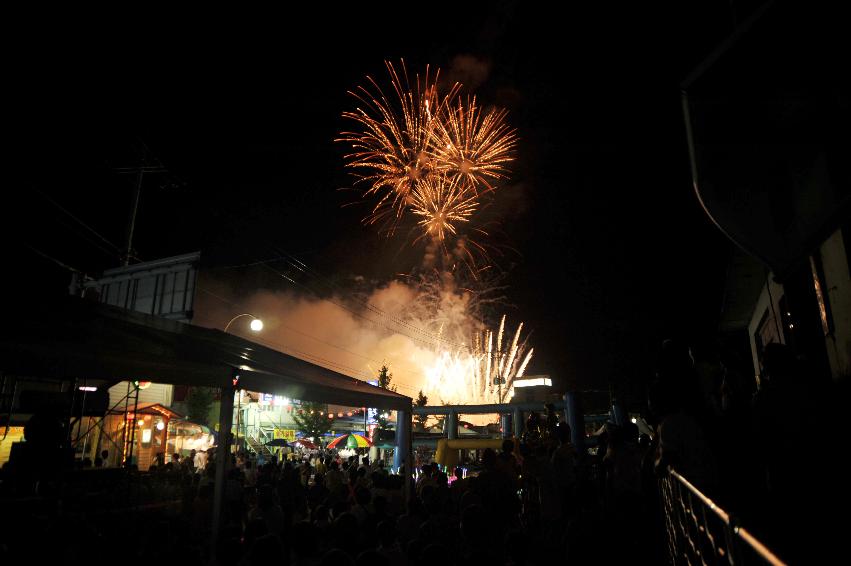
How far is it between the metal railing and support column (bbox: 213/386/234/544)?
205 inches

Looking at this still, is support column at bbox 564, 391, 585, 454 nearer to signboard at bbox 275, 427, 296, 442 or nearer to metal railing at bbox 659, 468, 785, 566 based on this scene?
metal railing at bbox 659, 468, 785, 566

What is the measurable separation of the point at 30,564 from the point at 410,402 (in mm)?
8414

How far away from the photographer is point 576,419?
12453 mm

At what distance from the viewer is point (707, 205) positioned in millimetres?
3059

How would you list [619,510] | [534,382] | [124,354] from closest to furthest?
[619,510], [124,354], [534,382]

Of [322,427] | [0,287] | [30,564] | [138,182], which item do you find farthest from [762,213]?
[322,427]

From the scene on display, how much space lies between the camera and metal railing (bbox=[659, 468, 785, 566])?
5.96 ft

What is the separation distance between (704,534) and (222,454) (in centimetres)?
577

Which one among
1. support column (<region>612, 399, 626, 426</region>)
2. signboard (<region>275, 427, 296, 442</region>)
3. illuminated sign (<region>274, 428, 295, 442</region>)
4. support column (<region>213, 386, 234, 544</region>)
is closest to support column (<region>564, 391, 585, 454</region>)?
support column (<region>612, 399, 626, 426</region>)

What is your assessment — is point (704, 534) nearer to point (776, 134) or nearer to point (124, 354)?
point (776, 134)

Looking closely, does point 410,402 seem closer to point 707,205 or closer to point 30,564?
point 30,564

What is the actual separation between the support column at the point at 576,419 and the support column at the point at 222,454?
827 centimetres

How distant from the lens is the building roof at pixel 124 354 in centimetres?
531

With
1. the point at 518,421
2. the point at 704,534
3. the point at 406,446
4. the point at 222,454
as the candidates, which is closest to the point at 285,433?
the point at 518,421
